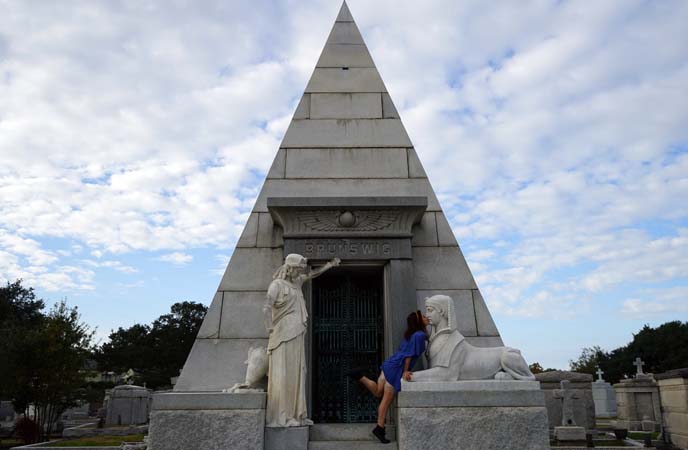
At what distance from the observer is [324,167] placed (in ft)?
29.0

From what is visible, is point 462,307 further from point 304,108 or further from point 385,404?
point 304,108

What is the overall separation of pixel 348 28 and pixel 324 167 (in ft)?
10.4

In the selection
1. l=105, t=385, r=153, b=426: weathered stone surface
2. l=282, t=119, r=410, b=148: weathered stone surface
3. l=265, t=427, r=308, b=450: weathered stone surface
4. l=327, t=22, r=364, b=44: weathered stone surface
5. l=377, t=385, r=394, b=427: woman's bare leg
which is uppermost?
l=327, t=22, r=364, b=44: weathered stone surface

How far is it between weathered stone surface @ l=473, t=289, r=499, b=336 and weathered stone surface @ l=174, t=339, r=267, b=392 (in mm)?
3154

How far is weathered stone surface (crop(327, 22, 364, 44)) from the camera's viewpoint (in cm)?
1006

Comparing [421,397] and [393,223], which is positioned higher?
[393,223]

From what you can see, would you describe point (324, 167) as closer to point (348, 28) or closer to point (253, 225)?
point (253, 225)

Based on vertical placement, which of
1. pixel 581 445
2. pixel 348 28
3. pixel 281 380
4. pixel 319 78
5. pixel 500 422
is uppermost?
pixel 348 28

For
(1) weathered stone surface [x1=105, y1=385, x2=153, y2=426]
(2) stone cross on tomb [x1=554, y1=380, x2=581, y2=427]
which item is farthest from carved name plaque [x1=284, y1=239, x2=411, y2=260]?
(1) weathered stone surface [x1=105, y1=385, x2=153, y2=426]

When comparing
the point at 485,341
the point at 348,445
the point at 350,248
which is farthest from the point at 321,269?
the point at 485,341

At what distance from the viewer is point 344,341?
8.07 m

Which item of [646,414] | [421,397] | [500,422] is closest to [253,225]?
[421,397]

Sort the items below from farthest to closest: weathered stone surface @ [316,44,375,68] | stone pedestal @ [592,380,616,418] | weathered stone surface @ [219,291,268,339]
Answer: stone pedestal @ [592,380,616,418]
weathered stone surface @ [316,44,375,68]
weathered stone surface @ [219,291,268,339]

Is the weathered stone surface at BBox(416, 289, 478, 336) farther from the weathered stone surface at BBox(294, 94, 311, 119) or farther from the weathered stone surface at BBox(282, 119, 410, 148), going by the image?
the weathered stone surface at BBox(294, 94, 311, 119)
